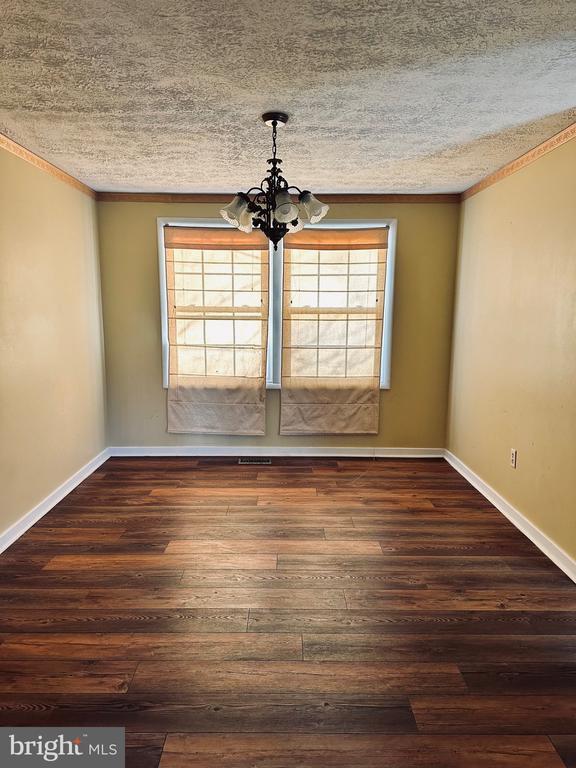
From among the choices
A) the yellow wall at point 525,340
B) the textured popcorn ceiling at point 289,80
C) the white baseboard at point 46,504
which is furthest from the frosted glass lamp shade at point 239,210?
the white baseboard at point 46,504

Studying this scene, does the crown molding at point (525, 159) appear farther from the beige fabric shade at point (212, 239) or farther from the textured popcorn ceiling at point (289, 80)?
the beige fabric shade at point (212, 239)

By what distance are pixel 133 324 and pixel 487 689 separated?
150 inches

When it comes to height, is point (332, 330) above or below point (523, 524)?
above

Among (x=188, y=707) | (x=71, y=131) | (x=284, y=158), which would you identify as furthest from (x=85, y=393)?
(x=188, y=707)

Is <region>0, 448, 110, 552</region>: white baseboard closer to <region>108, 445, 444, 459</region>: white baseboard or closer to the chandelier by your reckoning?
<region>108, 445, 444, 459</region>: white baseboard

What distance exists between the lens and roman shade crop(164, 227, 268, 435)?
4172 millimetres

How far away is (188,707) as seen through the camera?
1637 mm

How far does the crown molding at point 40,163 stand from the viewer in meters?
2.77

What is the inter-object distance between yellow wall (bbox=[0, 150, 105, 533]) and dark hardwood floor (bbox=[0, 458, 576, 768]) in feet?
1.33

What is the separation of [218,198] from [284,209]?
77.7 inches

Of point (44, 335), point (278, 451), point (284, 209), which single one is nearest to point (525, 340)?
point (284, 209)

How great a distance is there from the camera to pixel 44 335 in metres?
3.21

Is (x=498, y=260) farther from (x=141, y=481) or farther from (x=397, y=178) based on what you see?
(x=141, y=481)

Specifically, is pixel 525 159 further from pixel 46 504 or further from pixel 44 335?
pixel 46 504
